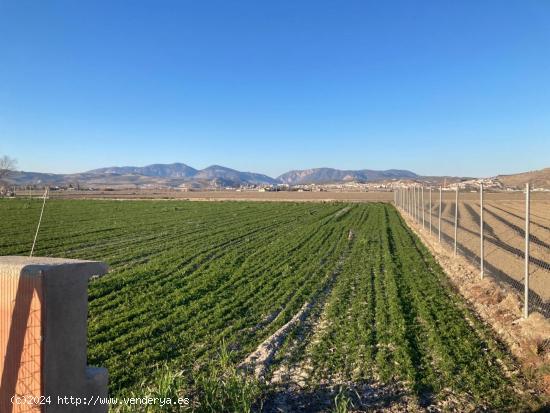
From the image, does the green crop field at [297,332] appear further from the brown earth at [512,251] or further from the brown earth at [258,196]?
the brown earth at [258,196]

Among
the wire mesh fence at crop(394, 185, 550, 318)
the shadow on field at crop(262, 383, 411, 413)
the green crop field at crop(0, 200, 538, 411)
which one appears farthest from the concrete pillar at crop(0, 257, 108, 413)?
the wire mesh fence at crop(394, 185, 550, 318)

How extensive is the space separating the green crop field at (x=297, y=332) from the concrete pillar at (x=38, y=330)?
1.64 metres

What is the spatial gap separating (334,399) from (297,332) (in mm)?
2565

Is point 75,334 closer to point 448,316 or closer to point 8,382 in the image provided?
point 8,382

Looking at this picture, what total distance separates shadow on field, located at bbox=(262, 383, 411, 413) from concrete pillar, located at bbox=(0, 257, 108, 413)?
9.26 ft

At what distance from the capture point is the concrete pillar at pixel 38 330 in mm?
3004

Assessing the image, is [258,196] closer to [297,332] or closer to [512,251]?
→ [512,251]

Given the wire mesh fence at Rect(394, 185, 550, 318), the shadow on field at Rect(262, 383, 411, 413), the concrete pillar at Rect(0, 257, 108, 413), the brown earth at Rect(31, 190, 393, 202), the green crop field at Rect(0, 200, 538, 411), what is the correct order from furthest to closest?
the brown earth at Rect(31, 190, 393, 202) < the wire mesh fence at Rect(394, 185, 550, 318) < the green crop field at Rect(0, 200, 538, 411) < the shadow on field at Rect(262, 383, 411, 413) < the concrete pillar at Rect(0, 257, 108, 413)

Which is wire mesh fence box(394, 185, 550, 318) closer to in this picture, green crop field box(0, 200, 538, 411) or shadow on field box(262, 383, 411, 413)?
green crop field box(0, 200, 538, 411)

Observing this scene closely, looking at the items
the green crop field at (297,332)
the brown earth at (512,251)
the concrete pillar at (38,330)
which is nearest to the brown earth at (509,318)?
the green crop field at (297,332)

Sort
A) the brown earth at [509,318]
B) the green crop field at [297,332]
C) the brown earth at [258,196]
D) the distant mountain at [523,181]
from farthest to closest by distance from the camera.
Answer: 1. the brown earth at [258,196]
2. the distant mountain at [523,181]
3. the brown earth at [509,318]
4. the green crop field at [297,332]

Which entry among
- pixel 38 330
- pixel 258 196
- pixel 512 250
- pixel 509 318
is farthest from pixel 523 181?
pixel 258 196

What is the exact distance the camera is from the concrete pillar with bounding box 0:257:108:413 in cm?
300

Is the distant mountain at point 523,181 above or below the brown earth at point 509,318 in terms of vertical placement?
above
